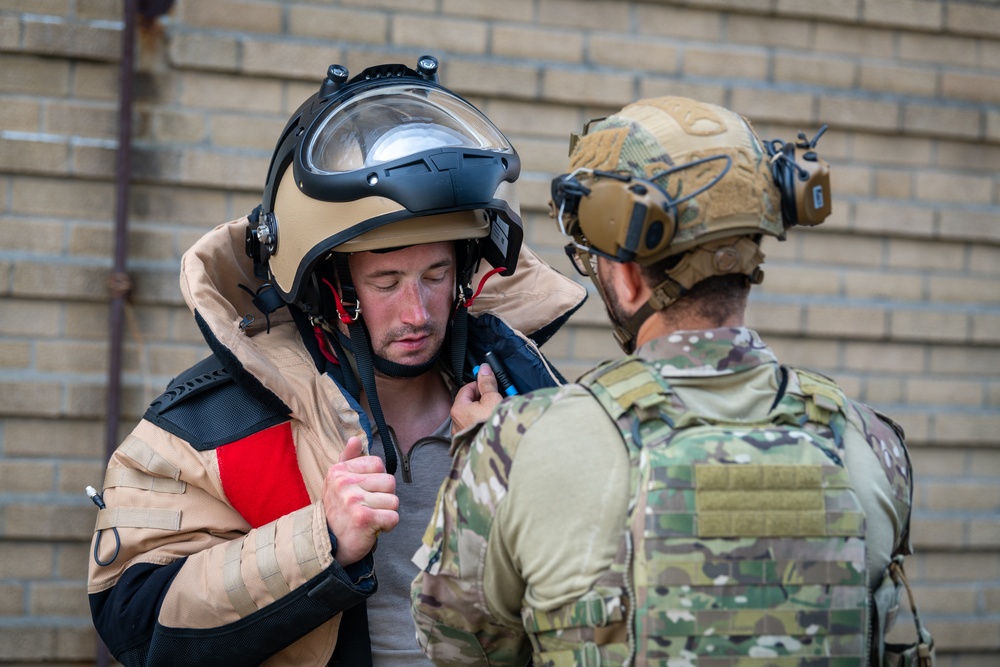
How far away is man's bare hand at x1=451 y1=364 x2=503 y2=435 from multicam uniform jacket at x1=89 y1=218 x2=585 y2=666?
21 cm

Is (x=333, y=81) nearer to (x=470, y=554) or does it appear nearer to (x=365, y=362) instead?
(x=365, y=362)

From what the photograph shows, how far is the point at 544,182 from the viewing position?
3.77 metres

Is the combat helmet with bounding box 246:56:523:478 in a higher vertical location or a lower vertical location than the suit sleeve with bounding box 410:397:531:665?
higher

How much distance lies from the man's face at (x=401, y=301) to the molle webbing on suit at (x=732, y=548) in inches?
34.7

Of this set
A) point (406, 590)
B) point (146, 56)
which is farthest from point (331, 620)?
point (146, 56)

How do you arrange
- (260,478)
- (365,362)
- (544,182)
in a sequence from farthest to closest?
(544,182), (365,362), (260,478)

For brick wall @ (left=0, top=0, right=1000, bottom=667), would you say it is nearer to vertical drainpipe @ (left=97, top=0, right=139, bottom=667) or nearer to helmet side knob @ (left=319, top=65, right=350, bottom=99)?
vertical drainpipe @ (left=97, top=0, right=139, bottom=667)

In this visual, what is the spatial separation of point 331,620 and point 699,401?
0.95 metres

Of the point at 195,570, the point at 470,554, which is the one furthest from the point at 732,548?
the point at 195,570

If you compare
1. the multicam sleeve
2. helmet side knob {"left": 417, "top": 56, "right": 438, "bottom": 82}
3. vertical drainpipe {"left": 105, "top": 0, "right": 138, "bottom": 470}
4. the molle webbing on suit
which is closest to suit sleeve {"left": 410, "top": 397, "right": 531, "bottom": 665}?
the multicam sleeve

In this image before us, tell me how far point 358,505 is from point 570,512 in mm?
597

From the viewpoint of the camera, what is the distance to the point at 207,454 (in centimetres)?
206

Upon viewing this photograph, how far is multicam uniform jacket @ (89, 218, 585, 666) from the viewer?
1.92 meters

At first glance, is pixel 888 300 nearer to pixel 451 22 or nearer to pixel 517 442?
pixel 451 22
